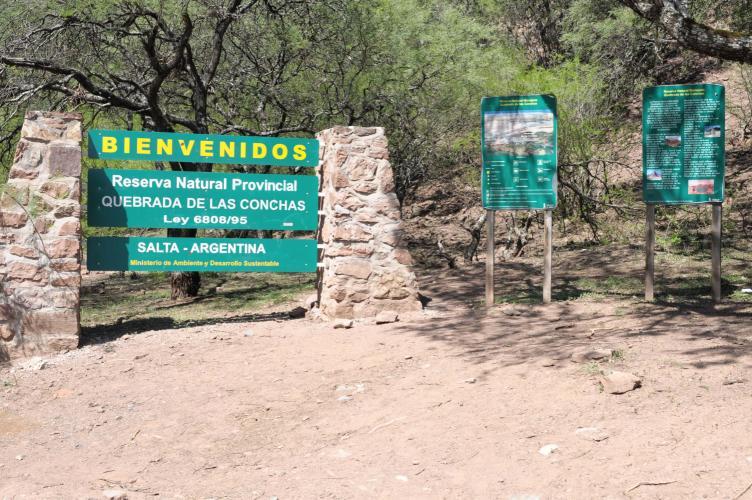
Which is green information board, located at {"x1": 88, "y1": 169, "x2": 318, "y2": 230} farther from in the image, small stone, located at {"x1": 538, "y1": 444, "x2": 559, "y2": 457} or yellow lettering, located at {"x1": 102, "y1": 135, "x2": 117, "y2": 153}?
small stone, located at {"x1": 538, "y1": 444, "x2": 559, "y2": 457}

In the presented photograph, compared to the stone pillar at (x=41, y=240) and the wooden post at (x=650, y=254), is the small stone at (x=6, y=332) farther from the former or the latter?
the wooden post at (x=650, y=254)

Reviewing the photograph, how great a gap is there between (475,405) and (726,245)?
8.46 meters

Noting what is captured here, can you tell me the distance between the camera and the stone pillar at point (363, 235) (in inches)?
339

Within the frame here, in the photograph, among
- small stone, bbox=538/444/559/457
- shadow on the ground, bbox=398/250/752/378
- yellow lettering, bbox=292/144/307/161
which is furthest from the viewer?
yellow lettering, bbox=292/144/307/161

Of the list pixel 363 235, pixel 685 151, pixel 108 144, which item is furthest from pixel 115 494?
pixel 685 151

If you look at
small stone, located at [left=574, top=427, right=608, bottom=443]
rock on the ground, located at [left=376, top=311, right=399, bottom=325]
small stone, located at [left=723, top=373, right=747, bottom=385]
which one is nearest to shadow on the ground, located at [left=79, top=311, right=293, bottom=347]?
rock on the ground, located at [left=376, top=311, right=399, bottom=325]

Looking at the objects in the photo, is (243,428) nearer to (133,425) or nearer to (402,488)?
(133,425)

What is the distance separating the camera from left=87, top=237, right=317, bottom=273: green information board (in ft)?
27.5

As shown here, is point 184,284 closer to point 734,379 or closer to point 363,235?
point 363,235

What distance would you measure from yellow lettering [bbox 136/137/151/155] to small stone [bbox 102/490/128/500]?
14.1ft

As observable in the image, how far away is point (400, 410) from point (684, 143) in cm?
461

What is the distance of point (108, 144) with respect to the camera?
8320mm

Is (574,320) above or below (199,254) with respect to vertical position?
below

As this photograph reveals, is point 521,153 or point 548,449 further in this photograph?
point 521,153
